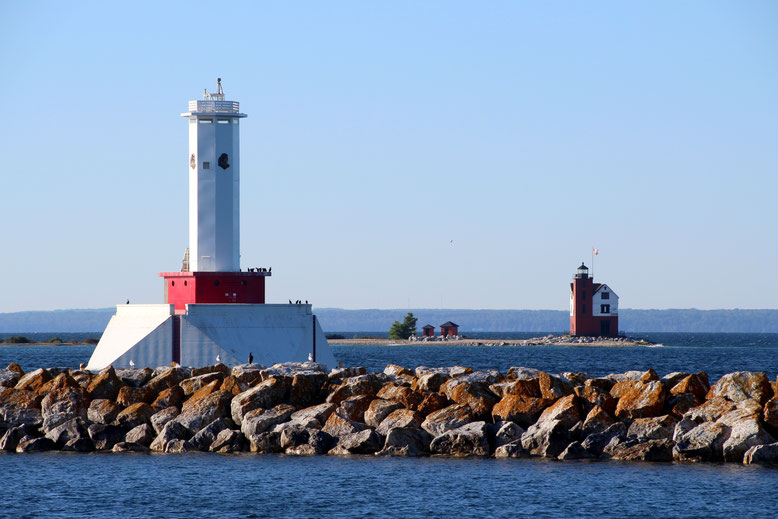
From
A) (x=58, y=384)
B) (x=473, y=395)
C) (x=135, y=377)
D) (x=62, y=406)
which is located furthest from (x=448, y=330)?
(x=473, y=395)

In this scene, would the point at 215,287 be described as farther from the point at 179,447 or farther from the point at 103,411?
the point at 179,447

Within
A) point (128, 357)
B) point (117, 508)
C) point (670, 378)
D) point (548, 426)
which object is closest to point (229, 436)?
point (117, 508)

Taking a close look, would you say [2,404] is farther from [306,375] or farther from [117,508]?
[117,508]

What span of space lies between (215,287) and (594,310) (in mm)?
68354

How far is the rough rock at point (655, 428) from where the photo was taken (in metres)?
24.8

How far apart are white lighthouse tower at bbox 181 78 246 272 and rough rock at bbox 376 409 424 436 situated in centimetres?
1745

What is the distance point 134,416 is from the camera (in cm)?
2775

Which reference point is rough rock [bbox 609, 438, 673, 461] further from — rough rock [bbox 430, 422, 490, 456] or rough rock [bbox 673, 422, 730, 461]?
rough rock [bbox 430, 422, 490, 456]

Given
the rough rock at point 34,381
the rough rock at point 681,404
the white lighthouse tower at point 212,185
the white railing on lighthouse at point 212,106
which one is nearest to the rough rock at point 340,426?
the rough rock at point 681,404

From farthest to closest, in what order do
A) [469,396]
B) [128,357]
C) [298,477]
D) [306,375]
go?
[128,357]
[306,375]
[469,396]
[298,477]

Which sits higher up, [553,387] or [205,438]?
[553,387]

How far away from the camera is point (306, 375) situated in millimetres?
28875

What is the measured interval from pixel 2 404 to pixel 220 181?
14657 mm

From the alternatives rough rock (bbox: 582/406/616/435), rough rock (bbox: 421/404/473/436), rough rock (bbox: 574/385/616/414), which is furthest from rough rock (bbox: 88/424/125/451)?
rough rock (bbox: 574/385/616/414)
